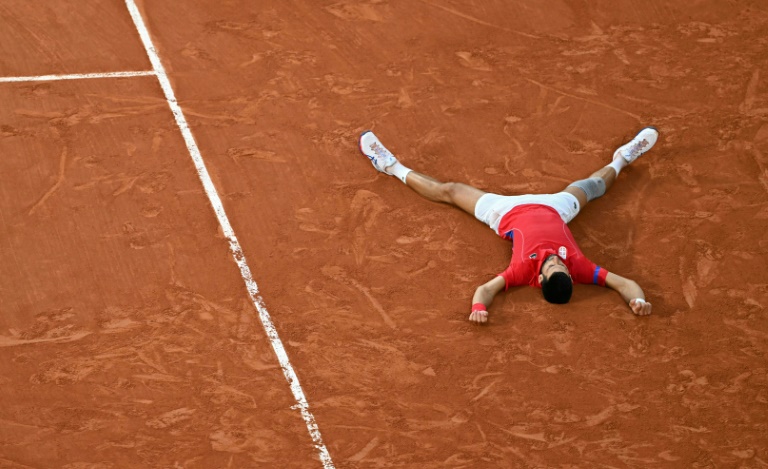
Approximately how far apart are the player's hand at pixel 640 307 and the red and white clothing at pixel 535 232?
387 mm

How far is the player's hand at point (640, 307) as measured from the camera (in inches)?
356

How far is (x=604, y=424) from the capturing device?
8.31m

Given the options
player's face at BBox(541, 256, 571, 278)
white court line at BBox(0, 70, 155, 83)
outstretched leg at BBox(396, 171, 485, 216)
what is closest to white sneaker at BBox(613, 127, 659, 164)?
outstretched leg at BBox(396, 171, 485, 216)

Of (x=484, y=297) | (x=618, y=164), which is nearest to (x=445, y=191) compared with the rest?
(x=484, y=297)

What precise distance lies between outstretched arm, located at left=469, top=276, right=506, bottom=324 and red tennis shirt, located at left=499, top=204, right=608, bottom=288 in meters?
0.10

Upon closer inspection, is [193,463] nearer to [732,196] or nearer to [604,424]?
[604,424]

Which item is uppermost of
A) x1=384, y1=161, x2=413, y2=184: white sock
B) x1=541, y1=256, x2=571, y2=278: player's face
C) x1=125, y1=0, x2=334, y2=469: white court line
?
x1=541, y1=256, x2=571, y2=278: player's face

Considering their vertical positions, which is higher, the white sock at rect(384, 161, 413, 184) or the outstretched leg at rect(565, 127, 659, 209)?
Answer: the outstretched leg at rect(565, 127, 659, 209)

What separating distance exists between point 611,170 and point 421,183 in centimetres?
201

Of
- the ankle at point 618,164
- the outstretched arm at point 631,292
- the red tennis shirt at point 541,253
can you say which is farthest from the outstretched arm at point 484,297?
the ankle at point 618,164

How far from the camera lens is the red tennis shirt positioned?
930 centimetres

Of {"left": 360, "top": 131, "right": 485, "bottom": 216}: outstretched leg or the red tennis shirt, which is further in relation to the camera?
{"left": 360, "top": 131, "right": 485, "bottom": 216}: outstretched leg

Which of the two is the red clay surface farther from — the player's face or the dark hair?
the player's face

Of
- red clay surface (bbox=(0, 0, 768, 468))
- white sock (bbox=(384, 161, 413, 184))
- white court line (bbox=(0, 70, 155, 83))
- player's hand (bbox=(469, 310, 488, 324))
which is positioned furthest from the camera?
white court line (bbox=(0, 70, 155, 83))
